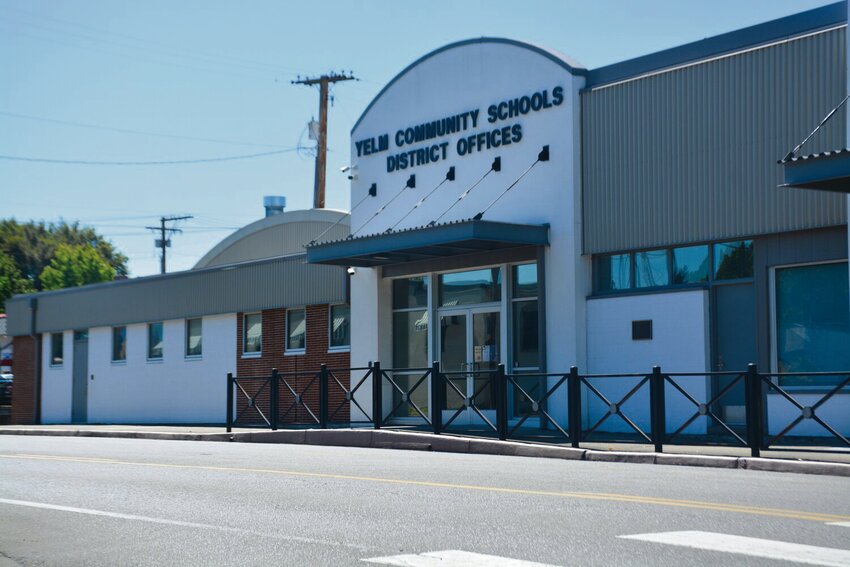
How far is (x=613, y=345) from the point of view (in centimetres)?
2153

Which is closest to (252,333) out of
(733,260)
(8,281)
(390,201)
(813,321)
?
(390,201)

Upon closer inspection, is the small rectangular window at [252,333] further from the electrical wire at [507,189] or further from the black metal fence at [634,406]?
the electrical wire at [507,189]

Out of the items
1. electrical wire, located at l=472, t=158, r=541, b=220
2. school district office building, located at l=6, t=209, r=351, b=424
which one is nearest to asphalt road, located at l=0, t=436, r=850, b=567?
electrical wire, located at l=472, t=158, r=541, b=220

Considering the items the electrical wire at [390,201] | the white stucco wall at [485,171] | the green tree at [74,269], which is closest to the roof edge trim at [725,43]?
the white stucco wall at [485,171]

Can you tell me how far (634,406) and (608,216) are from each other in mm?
3568

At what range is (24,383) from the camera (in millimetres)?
40281

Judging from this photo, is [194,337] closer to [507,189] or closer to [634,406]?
[507,189]

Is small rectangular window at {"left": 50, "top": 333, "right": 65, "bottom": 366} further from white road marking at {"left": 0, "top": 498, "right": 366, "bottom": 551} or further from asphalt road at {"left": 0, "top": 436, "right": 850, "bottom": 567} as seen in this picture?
white road marking at {"left": 0, "top": 498, "right": 366, "bottom": 551}

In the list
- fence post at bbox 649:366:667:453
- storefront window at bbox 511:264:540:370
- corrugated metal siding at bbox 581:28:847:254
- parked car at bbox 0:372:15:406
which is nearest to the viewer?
fence post at bbox 649:366:667:453

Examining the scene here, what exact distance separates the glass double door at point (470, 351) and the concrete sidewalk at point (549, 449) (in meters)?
3.35

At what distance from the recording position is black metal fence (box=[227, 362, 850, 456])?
15.6 m

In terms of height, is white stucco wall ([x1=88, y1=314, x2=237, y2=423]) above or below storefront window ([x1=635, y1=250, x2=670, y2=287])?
below

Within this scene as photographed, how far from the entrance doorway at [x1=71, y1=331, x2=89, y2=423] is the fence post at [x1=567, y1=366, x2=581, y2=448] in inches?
944

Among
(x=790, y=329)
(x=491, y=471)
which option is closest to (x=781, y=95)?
(x=790, y=329)
